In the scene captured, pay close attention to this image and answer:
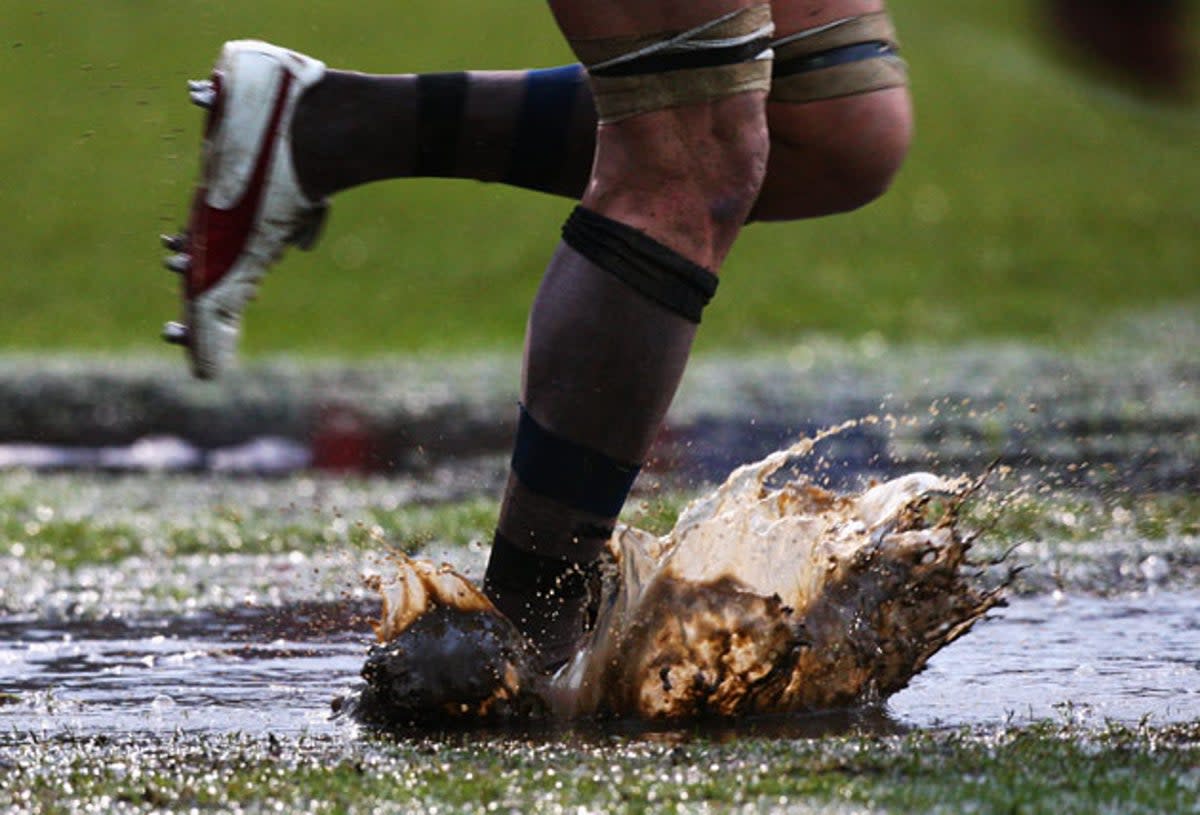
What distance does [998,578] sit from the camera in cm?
391

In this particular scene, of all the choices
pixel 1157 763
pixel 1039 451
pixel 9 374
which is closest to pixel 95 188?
pixel 9 374

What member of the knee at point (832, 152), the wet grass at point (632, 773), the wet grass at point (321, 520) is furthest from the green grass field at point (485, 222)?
the wet grass at point (632, 773)

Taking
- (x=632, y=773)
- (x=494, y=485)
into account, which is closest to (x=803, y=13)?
(x=632, y=773)

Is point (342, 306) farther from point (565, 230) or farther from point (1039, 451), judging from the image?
point (565, 230)

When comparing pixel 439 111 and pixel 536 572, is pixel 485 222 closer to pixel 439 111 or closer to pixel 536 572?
pixel 439 111

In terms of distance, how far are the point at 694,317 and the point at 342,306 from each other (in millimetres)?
14263

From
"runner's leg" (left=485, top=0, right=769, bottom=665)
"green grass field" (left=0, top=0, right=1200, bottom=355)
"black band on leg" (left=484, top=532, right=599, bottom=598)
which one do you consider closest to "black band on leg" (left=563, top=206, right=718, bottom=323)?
"runner's leg" (left=485, top=0, right=769, bottom=665)

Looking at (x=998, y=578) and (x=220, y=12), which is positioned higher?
(x=220, y=12)

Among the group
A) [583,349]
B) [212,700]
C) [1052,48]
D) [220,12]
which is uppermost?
[1052,48]

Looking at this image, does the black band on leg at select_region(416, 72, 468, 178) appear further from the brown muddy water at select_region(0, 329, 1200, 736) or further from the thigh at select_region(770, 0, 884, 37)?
the brown muddy water at select_region(0, 329, 1200, 736)

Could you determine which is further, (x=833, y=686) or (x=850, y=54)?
(x=850, y=54)

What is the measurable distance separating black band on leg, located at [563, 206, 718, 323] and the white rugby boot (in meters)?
0.44

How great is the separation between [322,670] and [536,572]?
0.54 m

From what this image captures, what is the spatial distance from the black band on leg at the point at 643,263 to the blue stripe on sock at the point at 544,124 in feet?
1.27
